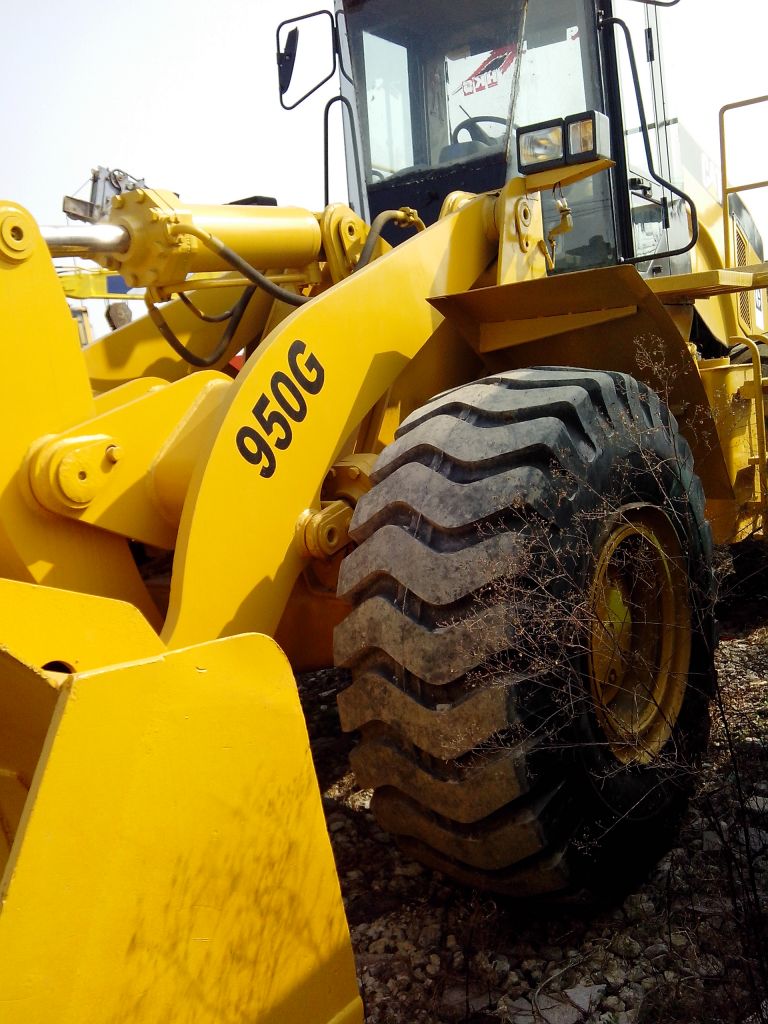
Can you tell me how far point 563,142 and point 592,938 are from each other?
2.38 meters

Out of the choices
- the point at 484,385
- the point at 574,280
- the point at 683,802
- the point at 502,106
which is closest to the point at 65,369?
the point at 484,385

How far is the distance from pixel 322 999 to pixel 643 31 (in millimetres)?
4208

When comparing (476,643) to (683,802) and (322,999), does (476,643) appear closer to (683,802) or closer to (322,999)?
(322,999)

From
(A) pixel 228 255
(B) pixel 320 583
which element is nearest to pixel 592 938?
(B) pixel 320 583

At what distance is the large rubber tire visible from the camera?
7.19ft

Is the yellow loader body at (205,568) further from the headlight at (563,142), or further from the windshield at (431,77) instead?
the windshield at (431,77)

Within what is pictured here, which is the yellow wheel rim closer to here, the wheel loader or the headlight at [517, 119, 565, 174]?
the wheel loader

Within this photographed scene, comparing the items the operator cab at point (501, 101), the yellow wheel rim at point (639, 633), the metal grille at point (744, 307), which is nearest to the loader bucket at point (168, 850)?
the yellow wheel rim at point (639, 633)

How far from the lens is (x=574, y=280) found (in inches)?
115

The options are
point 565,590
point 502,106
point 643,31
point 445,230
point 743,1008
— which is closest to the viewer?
point 743,1008

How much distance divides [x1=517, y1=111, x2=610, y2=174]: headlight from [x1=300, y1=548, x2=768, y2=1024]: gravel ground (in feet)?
4.99

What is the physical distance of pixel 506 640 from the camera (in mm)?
2176

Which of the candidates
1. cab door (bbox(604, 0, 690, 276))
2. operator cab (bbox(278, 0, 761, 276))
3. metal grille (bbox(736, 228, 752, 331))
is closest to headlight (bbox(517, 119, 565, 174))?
operator cab (bbox(278, 0, 761, 276))

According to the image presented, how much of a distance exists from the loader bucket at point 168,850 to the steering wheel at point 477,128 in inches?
114
